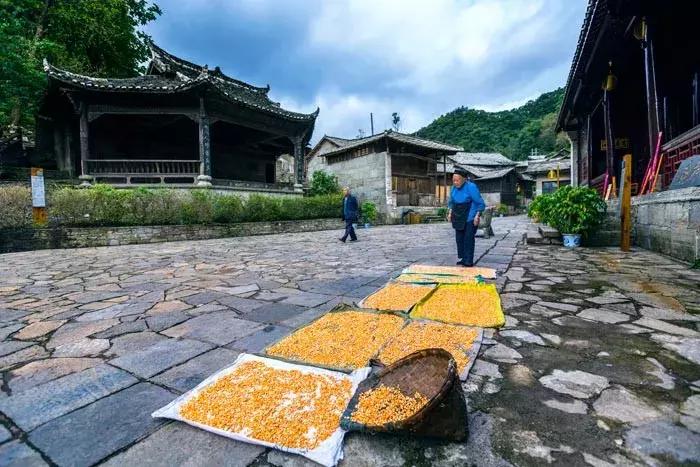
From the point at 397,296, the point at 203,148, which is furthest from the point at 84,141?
the point at 397,296

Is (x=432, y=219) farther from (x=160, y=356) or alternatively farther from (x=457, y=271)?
(x=160, y=356)

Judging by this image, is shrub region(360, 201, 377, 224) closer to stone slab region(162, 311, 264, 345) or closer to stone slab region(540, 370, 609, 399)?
stone slab region(162, 311, 264, 345)

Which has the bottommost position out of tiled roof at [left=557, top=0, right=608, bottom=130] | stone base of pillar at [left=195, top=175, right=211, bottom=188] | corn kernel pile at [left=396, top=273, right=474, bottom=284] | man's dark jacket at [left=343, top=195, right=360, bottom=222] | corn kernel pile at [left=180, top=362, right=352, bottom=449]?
corn kernel pile at [left=180, top=362, right=352, bottom=449]

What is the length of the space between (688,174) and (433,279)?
3837mm

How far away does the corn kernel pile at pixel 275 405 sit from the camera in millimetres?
1355

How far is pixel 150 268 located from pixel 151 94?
10.3 m

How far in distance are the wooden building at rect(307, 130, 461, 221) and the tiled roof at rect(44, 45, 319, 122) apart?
23.5ft

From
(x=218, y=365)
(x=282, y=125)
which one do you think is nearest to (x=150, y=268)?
(x=218, y=365)

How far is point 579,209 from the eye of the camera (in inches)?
253

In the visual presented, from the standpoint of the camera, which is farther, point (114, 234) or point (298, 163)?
point (298, 163)

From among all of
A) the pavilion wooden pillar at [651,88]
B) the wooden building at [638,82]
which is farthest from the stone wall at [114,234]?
the pavilion wooden pillar at [651,88]

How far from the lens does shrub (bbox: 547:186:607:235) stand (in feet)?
20.9

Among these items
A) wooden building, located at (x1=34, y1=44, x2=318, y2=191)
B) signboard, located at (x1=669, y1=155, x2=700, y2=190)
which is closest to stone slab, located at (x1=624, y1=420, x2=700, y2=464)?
signboard, located at (x1=669, y1=155, x2=700, y2=190)

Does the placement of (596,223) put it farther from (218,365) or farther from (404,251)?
(218,365)
